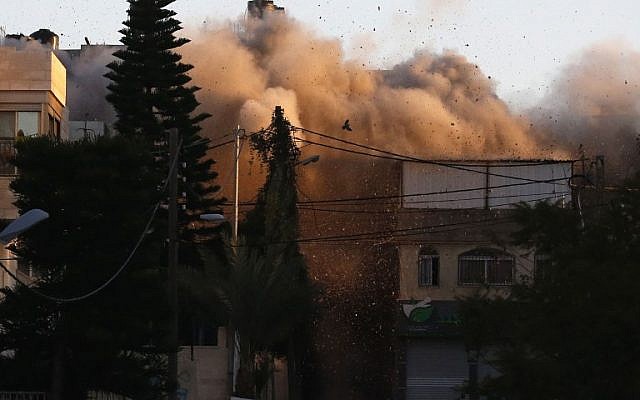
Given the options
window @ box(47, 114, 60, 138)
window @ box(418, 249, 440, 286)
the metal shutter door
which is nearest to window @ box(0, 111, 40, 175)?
window @ box(47, 114, 60, 138)

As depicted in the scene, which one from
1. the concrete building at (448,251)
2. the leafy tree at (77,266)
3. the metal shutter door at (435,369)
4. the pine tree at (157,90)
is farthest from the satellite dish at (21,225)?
the metal shutter door at (435,369)

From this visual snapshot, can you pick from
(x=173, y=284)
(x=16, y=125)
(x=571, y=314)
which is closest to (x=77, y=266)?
(x=173, y=284)

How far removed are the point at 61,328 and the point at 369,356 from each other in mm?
34896

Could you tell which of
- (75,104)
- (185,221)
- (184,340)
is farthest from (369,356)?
(75,104)

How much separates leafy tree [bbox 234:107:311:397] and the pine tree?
2452 mm

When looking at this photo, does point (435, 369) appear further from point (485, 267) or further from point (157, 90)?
point (157, 90)

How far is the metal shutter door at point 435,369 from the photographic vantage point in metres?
56.2

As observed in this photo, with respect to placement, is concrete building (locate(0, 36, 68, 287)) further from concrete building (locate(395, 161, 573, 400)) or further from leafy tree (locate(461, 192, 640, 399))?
concrete building (locate(395, 161, 573, 400))

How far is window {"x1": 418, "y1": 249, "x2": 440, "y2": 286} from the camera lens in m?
58.2

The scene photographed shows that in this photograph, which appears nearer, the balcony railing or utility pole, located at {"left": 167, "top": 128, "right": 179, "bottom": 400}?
utility pole, located at {"left": 167, "top": 128, "right": 179, "bottom": 400}

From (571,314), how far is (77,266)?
8616 millimetres

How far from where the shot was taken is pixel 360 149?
231 ft

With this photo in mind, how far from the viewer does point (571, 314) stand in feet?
78.4

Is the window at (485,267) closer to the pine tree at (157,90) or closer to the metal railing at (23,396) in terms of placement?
the pine tree at (157,90)
